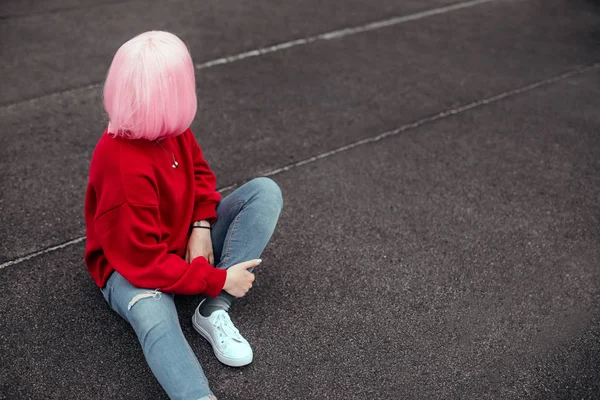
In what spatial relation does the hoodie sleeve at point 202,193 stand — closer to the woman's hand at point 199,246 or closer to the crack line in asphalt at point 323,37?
the woman's hand at point 199,246

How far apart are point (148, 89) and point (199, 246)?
0.66 m

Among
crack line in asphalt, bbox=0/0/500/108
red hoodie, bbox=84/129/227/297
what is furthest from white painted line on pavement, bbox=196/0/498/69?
red hoodie, bbox=84/129/227/297

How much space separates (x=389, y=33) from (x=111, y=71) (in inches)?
140

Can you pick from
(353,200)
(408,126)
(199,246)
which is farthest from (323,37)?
(199,246)

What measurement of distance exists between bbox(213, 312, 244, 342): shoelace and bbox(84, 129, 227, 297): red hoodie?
0.16 m

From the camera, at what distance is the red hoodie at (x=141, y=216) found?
1.97 metres

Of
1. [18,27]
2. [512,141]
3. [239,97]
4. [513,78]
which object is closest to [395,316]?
[512,141]

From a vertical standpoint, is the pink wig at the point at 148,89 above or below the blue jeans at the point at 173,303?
above

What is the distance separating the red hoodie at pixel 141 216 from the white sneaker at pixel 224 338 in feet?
0.55

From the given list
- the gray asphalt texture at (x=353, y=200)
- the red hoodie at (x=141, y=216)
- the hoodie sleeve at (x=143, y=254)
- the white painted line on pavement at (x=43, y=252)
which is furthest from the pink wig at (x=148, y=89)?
the white painted line on pavement at (x=43, y=252)

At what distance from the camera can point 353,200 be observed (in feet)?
10.4

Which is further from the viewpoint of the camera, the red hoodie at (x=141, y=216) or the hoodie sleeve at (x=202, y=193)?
the hoodie sleeve at (x=202, y=193)

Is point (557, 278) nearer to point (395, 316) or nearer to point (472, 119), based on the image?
point (395, 316)

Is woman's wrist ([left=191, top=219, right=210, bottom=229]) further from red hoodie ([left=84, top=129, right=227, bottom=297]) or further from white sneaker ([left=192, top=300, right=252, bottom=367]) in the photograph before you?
white sneaker ([left=192, top=300, right=252, bottom=367])
